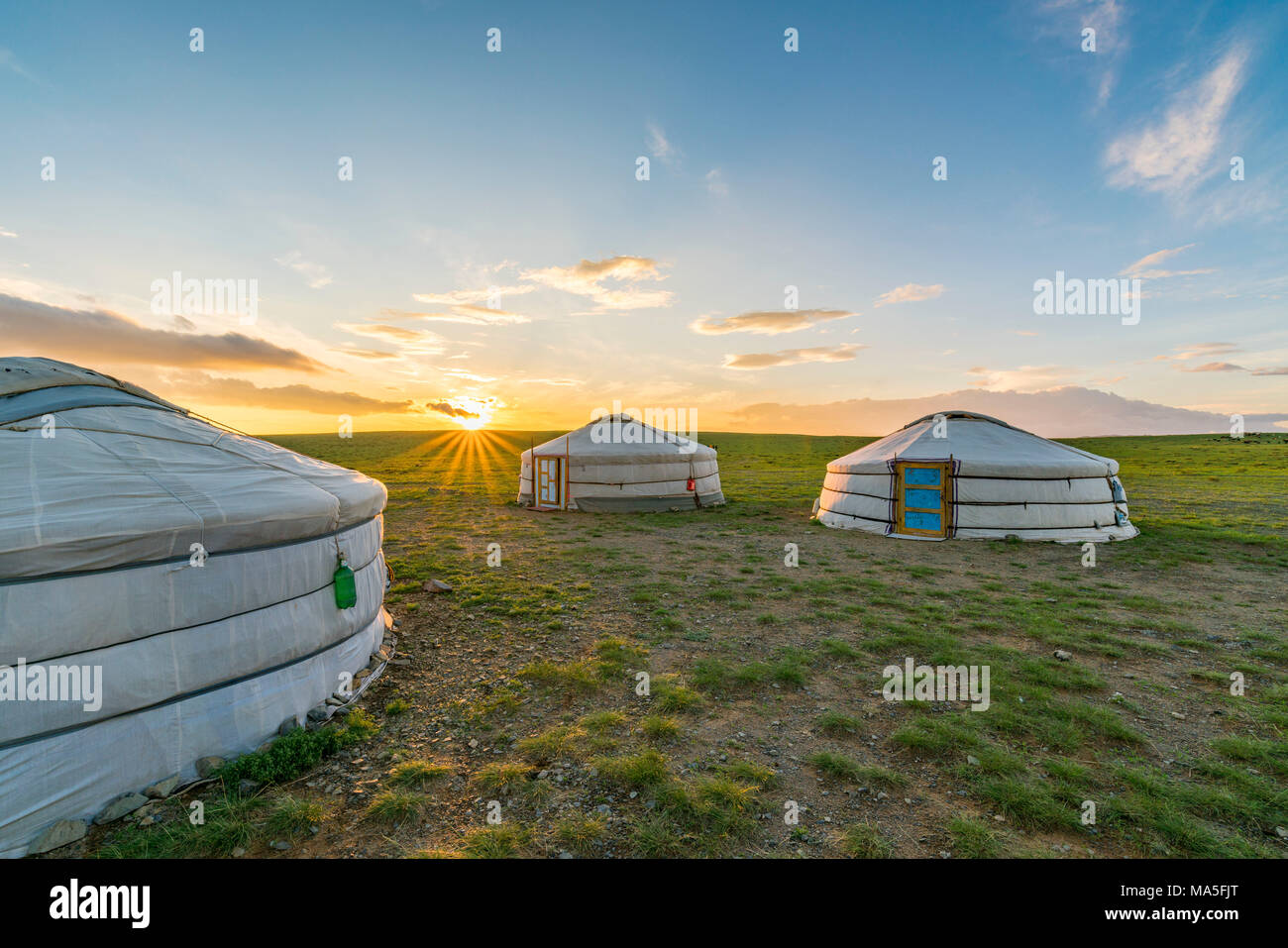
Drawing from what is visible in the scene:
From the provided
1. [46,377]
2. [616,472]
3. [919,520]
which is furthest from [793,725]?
[616,472]

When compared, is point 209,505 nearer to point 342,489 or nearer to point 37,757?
point 342,489

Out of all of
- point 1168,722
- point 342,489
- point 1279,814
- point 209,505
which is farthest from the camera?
point 342,489

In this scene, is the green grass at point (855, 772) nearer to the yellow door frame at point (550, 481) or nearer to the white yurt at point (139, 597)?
the white yurt at point (139, 597)

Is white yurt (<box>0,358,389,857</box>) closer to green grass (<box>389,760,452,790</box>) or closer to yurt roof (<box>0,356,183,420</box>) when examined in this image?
yurt roof (<box>0,356,183,420</box>)

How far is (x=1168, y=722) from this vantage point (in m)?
4.34

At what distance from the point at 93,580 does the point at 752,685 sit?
16.6 ft

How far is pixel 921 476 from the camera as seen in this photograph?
484 inches

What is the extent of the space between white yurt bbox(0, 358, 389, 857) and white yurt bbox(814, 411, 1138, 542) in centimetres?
1190

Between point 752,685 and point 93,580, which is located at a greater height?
point 93,580

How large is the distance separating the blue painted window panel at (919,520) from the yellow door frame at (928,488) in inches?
0.9

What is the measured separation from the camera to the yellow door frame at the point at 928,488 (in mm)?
11953
